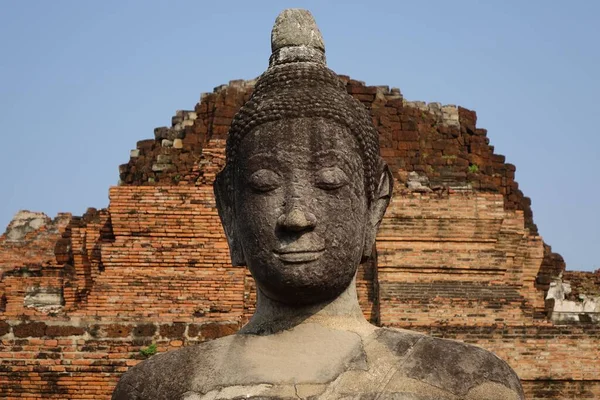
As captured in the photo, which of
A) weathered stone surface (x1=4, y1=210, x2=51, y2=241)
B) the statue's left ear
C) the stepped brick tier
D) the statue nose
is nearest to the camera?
the statue nose

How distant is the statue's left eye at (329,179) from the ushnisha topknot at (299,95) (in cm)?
26

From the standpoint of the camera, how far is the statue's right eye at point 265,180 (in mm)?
6758

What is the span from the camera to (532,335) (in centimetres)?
1838

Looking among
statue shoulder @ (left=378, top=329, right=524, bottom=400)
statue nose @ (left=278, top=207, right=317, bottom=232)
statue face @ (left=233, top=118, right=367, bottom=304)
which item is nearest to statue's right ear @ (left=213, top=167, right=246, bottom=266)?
statue face @ (left=233, top=118, right=367, bottom=304)

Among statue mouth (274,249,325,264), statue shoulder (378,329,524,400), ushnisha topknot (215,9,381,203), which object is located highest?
ushnisha topknot (215,9,381,203)

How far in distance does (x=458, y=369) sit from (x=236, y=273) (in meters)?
15.5

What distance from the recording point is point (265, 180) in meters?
6.77

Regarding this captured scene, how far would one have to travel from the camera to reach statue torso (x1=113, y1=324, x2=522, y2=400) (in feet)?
21.2

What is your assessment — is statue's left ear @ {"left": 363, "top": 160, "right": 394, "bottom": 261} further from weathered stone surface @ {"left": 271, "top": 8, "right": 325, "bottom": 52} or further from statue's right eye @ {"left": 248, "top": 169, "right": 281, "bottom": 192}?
weathered stone surface @ {"left": 271, "top": 8, "right": 325, "bottom": 52}

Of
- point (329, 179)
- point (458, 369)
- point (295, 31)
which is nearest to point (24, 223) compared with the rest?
point (295, 31)

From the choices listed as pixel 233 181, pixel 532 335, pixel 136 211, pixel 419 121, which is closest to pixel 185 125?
pixel 419 121

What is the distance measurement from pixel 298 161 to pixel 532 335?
39.6 feet

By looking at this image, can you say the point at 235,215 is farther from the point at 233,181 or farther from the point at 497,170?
the point at 497,170

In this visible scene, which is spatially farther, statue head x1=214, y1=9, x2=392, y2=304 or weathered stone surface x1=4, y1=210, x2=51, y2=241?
weathered stone surface x1=4, y1=210, x2=51, y2=241
